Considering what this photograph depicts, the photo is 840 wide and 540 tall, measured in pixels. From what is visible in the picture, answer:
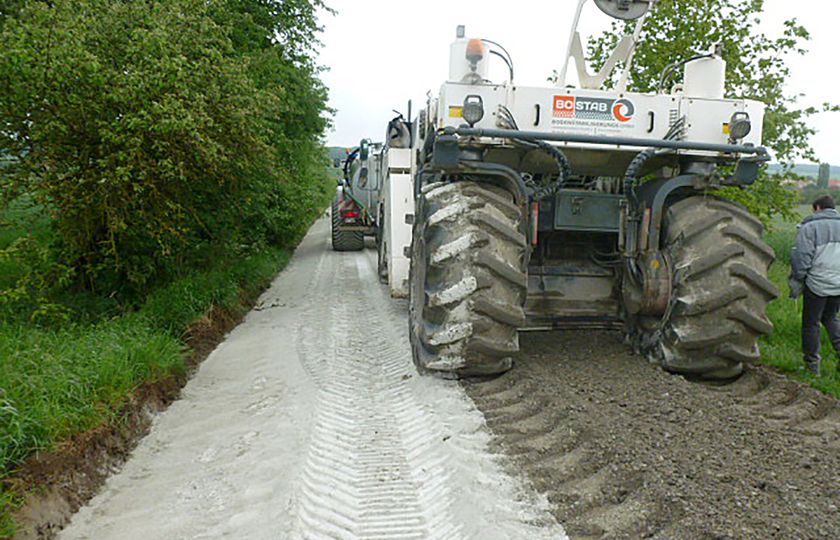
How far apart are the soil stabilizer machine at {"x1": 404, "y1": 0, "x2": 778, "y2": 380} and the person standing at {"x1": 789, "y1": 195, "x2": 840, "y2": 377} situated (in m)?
0.89

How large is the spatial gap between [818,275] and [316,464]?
166 inches

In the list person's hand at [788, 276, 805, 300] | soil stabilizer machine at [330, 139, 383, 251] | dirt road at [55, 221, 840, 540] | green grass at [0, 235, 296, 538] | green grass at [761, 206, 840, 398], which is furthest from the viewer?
soil stabilizer machine at [330, 139, 383, 251]

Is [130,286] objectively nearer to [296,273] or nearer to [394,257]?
[394,257]

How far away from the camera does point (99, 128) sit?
5.96 meters

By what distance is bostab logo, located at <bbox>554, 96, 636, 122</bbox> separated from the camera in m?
4.80

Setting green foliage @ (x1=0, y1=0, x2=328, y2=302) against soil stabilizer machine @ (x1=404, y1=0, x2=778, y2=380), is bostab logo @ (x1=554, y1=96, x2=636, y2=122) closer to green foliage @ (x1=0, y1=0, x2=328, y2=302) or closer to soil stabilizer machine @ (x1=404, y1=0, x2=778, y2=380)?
soil stabilizer machine @ (x1=404, y1=0, x2=778, y2=380)

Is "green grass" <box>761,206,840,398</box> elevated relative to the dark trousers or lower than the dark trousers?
lower

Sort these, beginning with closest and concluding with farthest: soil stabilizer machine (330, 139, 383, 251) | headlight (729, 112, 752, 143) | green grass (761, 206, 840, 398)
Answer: headlight (729, 112, 752, 143)
green grass (761, 206, 840, 398)
soil stabilizer machine (330, 139, 383, 251)

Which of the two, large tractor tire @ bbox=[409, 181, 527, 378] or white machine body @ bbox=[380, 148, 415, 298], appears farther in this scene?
white machine body @ bbox=[380, 148, 415, 298]

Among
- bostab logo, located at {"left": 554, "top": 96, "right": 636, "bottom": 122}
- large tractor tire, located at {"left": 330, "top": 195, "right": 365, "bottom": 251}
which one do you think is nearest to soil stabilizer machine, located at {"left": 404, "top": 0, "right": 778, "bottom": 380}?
bostab logo, located at {"left": 554, "top": 96, "right": 636, "bottom": 122}

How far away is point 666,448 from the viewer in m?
3.55

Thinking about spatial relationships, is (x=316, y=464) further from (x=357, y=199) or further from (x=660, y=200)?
(x=357, y=199)

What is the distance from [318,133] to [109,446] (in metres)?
11.5

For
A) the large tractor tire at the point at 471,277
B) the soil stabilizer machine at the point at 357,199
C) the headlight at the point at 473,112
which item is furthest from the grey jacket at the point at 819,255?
the soil stabilizer machine at the point at 357,199
